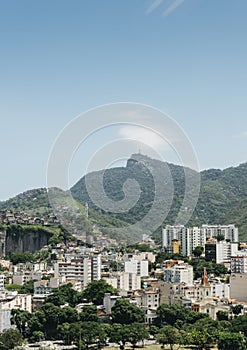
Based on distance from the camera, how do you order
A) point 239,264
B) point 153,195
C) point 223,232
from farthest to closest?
point 223,232 < point 239,264 < point 153,195

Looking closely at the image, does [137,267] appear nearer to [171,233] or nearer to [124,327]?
[171,233]

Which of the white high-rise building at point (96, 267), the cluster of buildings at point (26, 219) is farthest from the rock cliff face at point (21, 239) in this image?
the white high-rise building at point (96, 267)

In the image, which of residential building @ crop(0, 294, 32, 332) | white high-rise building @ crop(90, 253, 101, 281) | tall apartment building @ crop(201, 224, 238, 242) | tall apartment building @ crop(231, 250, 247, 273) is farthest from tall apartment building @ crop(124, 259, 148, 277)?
tall apartment building @ crop(201, 224, 238, 242)

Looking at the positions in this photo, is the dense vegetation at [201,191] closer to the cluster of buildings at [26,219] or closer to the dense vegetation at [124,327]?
the dense vegetation at [124,327]

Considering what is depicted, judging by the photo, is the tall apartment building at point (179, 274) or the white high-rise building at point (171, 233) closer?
the tall apartment building at point (179, 274)

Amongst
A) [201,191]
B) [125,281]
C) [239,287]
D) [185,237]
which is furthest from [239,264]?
[201,191]

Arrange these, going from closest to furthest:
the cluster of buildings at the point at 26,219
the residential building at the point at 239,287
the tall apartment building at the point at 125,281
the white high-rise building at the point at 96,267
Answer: the residential building at the point at 239,287 → the tall apartment building at the point at 125,281 → the white high-rise building at the point at 96,267 → the cluster of buildings at the point at 26,219

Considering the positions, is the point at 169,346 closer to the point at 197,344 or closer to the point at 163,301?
the point at 197,344

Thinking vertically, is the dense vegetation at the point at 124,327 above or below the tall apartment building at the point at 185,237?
below

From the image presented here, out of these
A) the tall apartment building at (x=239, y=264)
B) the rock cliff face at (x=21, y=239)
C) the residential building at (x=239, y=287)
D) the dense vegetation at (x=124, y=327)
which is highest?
the rock cliff face at (x=21, y=239)
